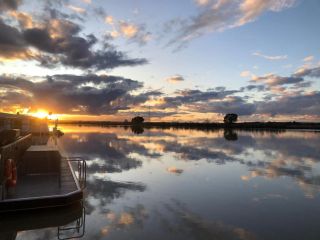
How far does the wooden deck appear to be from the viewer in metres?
13.8

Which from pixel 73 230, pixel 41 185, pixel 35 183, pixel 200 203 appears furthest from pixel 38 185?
pixel 200 203

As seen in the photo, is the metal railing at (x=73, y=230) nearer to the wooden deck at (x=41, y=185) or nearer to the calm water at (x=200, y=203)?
the calm water at (x=200, y=203)

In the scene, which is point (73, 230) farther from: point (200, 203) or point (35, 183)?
point (200, 203)

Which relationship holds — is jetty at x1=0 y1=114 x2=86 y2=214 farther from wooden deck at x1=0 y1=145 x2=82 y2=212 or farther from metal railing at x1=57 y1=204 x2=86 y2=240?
metal railing at x1=57 y1=204 x2=86 y2=240

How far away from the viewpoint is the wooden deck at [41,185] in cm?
1377

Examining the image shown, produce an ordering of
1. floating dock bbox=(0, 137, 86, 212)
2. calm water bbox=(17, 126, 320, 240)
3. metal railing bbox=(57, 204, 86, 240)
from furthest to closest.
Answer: floating dock bbox=(0, 137, 86, 212) < calm water bbox=(17, 126, 320, 240) < metal railing bbox=(57, 204, 86, 240)

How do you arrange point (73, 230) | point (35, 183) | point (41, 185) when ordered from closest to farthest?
point (73, 230), point (41, 185), point (35, 183)

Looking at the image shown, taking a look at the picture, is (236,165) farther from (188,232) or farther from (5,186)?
(5,186)

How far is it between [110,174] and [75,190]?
914cm

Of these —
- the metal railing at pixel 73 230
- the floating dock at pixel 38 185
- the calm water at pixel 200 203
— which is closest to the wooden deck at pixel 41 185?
the floating dock at pixel 38 185

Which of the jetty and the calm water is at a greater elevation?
the jetty

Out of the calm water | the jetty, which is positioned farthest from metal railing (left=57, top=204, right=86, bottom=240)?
the jetty

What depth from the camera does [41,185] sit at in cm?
1627

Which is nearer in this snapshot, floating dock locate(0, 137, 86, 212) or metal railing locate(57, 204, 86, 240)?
metal railing locate(57, 204, 86, 240)
